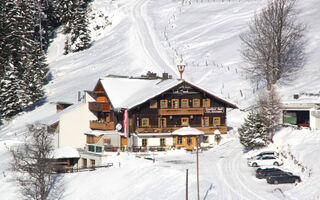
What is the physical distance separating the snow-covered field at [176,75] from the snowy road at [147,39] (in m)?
0.22

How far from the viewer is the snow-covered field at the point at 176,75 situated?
42500mm

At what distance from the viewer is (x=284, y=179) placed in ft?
129

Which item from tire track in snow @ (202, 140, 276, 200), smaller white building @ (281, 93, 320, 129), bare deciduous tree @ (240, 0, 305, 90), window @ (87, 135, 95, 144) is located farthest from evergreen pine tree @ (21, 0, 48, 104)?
smaller white building @ (281, 93, 320, 129)

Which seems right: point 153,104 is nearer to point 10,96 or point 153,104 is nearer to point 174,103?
point 174,103

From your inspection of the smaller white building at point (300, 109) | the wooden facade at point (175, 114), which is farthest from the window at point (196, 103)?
the smaller white building at point (300, 109)

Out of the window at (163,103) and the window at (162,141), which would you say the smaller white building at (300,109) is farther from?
the window at (162,141)

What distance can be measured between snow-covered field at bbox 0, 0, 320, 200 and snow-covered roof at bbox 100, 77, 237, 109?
7776 mm

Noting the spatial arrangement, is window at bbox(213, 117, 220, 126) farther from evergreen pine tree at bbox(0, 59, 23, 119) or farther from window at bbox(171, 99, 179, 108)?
evergreen pine tree at bbox(0, 59, 23, 119)

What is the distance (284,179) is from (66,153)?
29.8m

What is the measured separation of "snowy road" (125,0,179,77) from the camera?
9969cm

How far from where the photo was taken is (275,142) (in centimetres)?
5300

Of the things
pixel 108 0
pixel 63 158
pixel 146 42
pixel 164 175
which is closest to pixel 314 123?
pixel 164 175

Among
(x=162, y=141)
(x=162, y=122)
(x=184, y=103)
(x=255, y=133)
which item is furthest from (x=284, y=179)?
(x=184, y=103)

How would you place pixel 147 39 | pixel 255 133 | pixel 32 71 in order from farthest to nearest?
pixel 147 39
pixel 32 71
pixel 255 133
